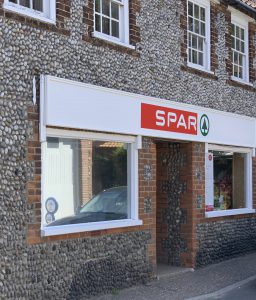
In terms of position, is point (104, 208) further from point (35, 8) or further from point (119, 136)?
point (35, 8)

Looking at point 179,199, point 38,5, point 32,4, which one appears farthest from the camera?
point 179,199

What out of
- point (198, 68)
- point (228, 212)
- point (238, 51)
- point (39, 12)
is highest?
point (238, 51)

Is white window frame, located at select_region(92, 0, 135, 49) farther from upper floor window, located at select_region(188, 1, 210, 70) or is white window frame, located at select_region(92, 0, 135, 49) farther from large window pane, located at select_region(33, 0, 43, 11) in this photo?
upper floor window, located at select_region(188, 1, 210, 70)

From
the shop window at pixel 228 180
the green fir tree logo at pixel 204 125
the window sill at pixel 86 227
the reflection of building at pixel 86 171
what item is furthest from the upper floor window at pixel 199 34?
the window sill at pixel 86 227

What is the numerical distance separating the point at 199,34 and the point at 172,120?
256 centimetres

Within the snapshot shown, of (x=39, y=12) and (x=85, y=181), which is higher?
(x=39, y=12)

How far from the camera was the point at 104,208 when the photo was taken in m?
8.79

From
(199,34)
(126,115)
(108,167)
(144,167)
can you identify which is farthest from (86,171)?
(199,34)

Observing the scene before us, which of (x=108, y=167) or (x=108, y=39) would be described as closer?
(x=108, y=39)

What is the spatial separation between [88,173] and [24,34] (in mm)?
2383

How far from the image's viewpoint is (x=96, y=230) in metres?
8.27

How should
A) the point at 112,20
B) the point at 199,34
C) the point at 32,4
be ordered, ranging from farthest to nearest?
the point at 199,34 < the point at 112,20 < the point at 32,4

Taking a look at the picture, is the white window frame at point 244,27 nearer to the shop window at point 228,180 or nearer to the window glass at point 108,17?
the shop window at point 228,180

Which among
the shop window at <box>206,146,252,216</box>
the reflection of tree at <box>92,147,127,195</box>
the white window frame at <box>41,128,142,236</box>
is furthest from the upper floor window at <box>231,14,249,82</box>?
the reflection of tree at <box>92,147,127,195</box>
